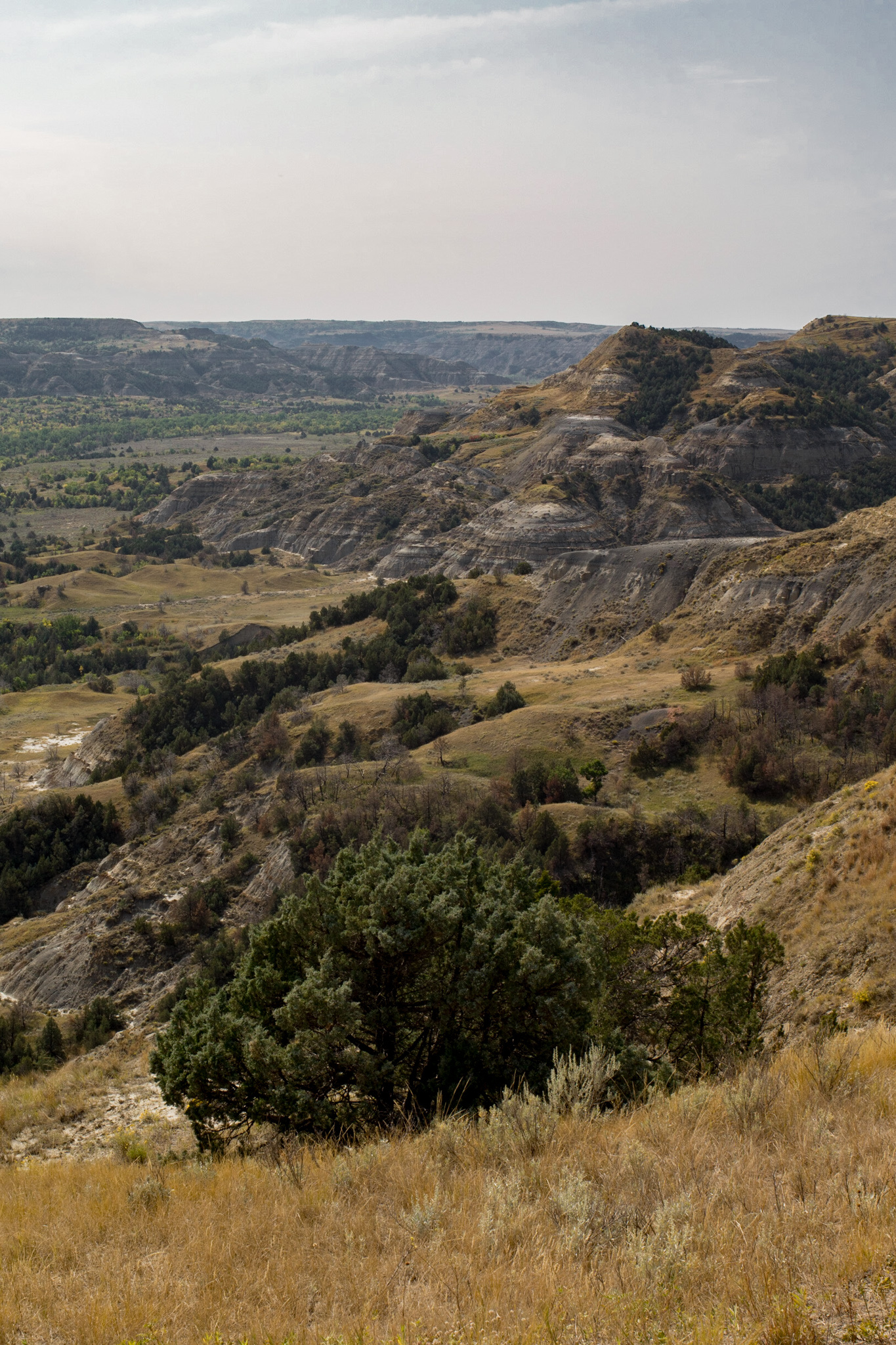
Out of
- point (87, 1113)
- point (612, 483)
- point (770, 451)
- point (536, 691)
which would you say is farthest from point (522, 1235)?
point (770, 451)

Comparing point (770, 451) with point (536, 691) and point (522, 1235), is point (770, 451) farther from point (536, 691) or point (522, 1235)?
point (522, 1235)

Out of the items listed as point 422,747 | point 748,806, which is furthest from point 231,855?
point 748,806

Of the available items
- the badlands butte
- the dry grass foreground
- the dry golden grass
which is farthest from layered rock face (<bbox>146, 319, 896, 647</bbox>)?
the dry grass foreground

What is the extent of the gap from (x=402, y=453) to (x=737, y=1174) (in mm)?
107809

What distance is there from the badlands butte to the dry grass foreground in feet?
18.0

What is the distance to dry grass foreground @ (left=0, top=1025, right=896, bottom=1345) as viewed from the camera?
187 inches

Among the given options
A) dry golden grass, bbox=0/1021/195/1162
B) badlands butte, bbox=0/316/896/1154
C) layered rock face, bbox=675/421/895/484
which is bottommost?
dry golden grass, bbox=0/1021/195/1162

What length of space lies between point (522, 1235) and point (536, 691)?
37.3 metres

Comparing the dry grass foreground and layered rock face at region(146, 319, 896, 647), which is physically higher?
layered rock face at region(146, 319, 896, 647)

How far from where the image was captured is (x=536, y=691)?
140 feet

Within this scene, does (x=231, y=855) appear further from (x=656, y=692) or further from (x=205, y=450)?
(x=205, y=450)

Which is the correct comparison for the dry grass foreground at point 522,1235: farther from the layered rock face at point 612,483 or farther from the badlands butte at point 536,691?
the layered rock face at point 612,483

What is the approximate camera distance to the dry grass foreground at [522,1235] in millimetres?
4738

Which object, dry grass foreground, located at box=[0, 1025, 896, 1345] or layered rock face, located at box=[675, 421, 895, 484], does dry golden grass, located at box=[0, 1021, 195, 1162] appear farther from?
layered rock face, located at box=[675, 421, 895, 484]
